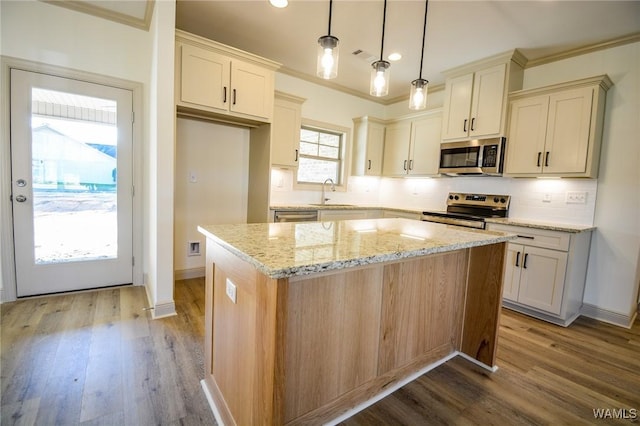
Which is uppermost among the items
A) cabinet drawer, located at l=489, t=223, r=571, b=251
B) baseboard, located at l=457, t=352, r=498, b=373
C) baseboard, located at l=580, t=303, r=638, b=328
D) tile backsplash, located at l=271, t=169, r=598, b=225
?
tile backsplash, located at l=271, t=169, r=598, b=225

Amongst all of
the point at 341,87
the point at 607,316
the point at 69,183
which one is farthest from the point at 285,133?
the point at 607,316

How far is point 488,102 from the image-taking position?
3332 mm

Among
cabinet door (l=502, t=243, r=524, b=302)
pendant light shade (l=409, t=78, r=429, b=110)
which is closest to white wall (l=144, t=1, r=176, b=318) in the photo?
pendant light shade (l=409, t=78, r=429, b=110)

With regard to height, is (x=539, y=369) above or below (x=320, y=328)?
below

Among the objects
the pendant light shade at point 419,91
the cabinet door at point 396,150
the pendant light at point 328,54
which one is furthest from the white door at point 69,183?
the cabinet door at point 396,150

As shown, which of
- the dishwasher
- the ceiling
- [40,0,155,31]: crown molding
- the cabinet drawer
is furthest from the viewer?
the dishwasher

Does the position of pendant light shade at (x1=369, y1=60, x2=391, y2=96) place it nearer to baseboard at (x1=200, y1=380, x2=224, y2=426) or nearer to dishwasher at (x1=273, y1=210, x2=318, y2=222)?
dishwasher at (x1=273, y1=210, x2=318, y2=222)

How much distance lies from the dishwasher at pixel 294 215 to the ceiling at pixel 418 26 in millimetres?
1912

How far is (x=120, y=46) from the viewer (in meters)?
2.85

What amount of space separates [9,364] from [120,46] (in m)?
2.79

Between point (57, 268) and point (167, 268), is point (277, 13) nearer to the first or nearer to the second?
point (167, 268)

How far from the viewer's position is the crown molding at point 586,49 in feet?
8.91

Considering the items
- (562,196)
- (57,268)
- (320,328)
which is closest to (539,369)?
(320,328)

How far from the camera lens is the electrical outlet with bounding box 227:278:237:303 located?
1263 millimetres
